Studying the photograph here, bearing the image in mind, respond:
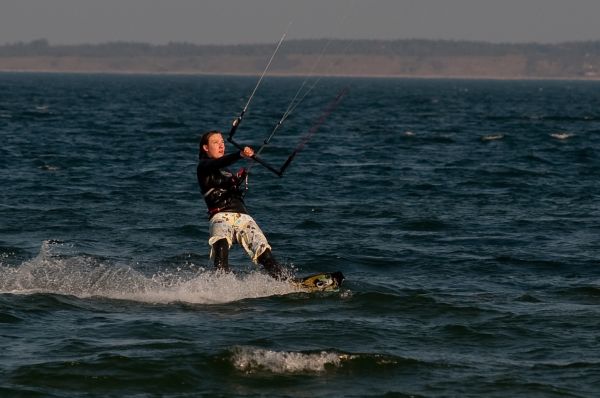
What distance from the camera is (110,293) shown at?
515 inches

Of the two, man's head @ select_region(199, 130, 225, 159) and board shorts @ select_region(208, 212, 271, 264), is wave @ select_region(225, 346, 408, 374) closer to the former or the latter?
board shorts @ select_region(208, 212, 271, 264)

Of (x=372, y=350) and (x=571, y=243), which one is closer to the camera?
(x=372, y=350)

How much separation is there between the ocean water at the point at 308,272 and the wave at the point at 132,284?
0.03 m

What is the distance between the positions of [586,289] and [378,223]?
21.9 feet

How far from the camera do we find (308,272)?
50.6ft

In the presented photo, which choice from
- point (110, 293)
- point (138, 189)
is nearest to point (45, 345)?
point (110, 293)

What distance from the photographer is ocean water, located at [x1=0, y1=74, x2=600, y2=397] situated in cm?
973

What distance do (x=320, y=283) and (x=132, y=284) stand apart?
7.43 ft

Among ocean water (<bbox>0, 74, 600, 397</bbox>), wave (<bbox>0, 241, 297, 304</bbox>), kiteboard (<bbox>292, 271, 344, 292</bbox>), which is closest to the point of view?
ocean water (<bbox>0, 74, 600, 397</bbox>)

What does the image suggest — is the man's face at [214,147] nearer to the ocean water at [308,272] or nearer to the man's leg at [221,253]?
the man's leg at [221,253]

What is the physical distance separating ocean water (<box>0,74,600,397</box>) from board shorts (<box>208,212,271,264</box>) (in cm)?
49

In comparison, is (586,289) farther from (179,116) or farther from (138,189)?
(179,116)

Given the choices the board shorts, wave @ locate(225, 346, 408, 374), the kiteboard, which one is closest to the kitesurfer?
the board shorts

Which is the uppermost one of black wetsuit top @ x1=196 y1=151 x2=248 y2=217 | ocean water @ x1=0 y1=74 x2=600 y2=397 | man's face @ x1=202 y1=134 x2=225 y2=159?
man's face @ x1=202 y1=134 x2=225 y2=159
